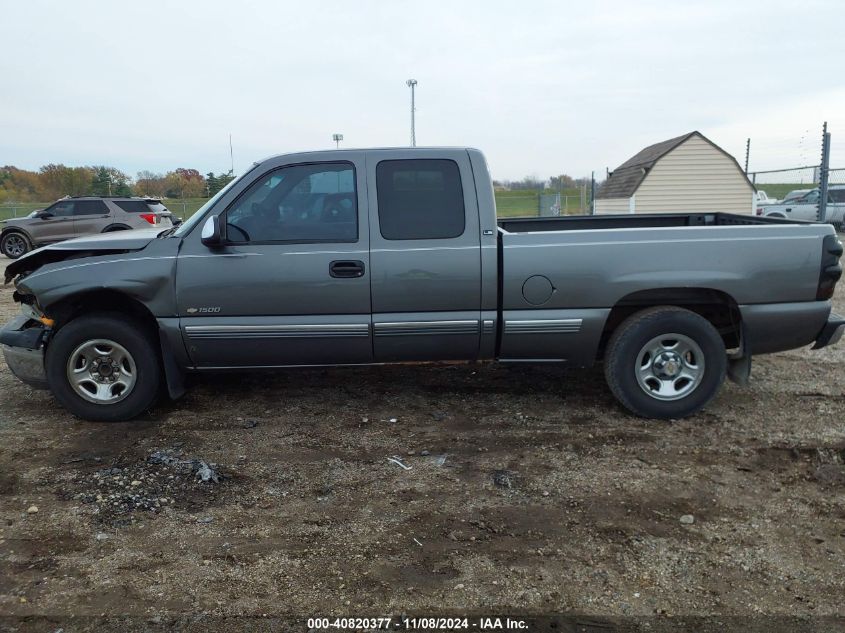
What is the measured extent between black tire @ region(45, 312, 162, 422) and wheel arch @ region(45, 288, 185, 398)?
0.23 feet

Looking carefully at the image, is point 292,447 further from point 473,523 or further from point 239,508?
point 473,523

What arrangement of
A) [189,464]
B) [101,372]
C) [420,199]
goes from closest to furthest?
[189,464]
[420,199]
[101,372]

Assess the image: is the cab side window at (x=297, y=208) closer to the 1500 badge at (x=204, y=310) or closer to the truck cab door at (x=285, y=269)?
the truck cab door at (x=285, y=269)

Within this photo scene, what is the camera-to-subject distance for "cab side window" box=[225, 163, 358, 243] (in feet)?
15.1

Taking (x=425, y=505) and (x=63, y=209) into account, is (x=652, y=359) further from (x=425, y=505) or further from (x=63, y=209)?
(x=63, y=209)

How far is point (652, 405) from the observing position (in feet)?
15.7

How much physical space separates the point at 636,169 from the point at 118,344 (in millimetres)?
16432

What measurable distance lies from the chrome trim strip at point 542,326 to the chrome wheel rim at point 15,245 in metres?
17.6

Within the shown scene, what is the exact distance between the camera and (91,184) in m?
28.8

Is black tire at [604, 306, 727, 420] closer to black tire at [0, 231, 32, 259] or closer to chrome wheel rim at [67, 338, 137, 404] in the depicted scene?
chrome wheel rim at [67, 338, 137, 404]

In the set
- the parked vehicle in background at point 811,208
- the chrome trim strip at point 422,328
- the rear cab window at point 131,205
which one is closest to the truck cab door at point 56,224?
the rear cab window at point 131,205

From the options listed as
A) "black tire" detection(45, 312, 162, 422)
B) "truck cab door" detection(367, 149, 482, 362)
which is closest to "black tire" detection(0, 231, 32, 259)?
"black tire" detection(45, 312, 162, 422)

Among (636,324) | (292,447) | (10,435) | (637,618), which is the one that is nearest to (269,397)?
(292,447)

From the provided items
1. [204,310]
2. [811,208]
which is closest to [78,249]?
[204,310]
